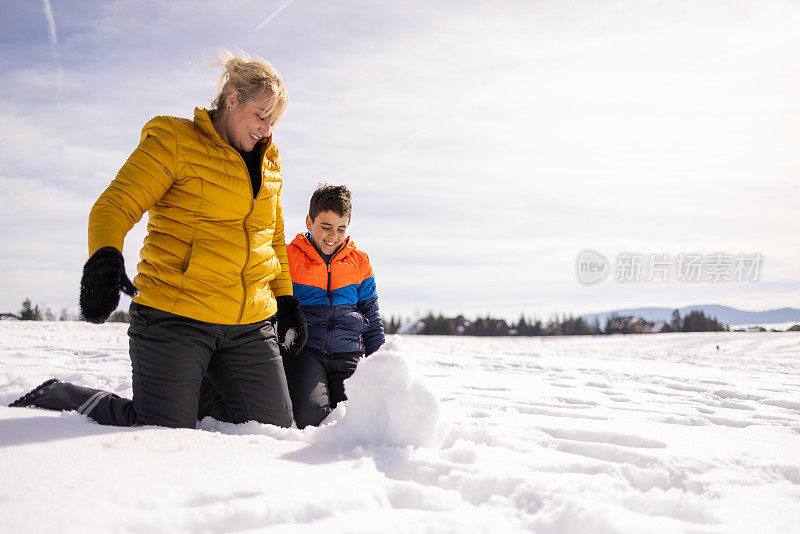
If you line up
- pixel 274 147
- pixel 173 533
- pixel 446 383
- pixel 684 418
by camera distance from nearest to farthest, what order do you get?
pixel 173 533
pixel 274 147
pixel 684 418
pixel 446 383

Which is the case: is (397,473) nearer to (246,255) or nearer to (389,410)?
(389,410)

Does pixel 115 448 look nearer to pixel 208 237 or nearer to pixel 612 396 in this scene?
pixel 208 237

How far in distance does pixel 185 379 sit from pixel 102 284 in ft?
2.17

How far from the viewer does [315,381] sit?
3.05m

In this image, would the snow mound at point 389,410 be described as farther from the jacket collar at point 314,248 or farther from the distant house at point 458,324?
the distant house at point 458,324

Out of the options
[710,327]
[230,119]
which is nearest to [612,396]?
[230,119]

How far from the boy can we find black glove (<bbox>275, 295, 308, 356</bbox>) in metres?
0.27

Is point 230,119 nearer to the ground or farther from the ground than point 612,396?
farther from the ground

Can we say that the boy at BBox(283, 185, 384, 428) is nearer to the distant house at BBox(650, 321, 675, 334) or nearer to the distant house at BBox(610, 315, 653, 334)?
the distant house at BBox(610, 315, 653, 334)

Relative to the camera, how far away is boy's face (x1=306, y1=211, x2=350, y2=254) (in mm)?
3143

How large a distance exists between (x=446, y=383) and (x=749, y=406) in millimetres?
2296

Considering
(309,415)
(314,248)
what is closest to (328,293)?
(314,248)

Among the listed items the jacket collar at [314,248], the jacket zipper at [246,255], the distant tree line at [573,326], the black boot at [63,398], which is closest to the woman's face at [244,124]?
the jacket zipper at [246,255]

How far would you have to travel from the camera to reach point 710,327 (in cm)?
2448
